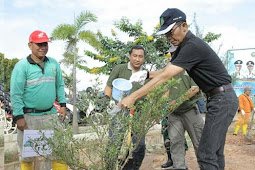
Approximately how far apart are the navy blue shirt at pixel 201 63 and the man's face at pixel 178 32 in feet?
0.13

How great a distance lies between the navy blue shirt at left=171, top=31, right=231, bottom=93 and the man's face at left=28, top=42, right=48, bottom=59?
1633mm

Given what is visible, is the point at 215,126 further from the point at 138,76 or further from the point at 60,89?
the point at 60,89

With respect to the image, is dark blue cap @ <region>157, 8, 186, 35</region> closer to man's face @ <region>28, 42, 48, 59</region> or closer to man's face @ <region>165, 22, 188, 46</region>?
man's face @ <region>165, 22, 188, 46</region>

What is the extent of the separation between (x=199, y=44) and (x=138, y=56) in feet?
4.98

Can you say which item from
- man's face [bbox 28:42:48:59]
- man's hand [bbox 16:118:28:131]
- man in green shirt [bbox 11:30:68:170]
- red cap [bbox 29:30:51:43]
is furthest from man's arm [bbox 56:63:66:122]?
man's hand [bbox 16:118:28:131]

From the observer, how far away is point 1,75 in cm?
675

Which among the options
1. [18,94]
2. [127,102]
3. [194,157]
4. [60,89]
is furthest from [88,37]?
[127,102]

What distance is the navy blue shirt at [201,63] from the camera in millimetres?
3033

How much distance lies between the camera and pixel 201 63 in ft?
10.3

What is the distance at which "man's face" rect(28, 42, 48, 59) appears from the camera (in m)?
4.03

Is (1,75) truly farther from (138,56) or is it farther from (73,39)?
(73,39)

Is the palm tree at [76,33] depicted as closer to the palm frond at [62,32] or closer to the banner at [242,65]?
the palm frond at [62,32]

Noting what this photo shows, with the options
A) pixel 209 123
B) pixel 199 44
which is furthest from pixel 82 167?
pixel 199 44

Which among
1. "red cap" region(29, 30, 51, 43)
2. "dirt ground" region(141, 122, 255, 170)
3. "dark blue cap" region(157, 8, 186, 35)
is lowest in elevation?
"dirt ground" region(141, 122, 255, 170)
